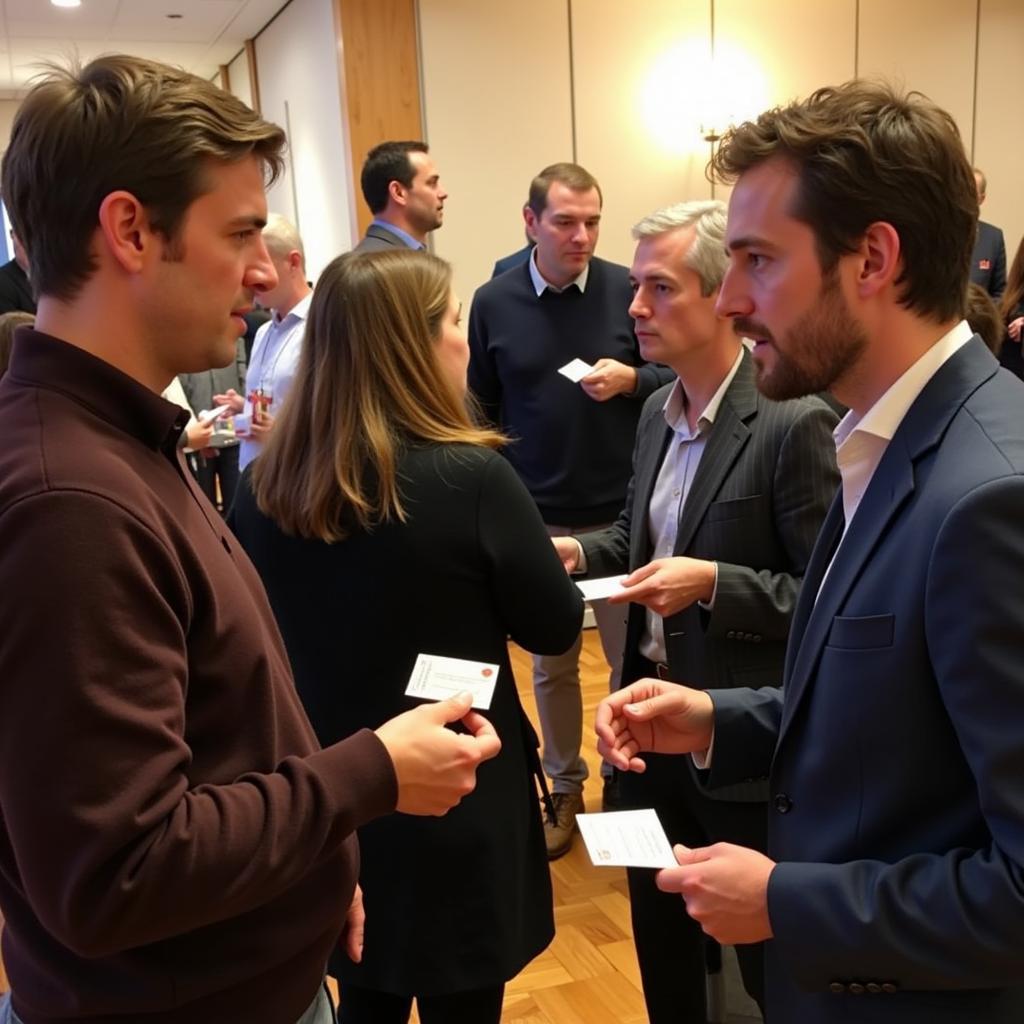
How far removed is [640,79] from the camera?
18.6ft

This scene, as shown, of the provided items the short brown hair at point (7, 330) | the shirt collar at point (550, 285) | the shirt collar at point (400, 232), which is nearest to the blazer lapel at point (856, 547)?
the short brown hair at point (7, 330)

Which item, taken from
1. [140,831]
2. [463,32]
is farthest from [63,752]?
[463,32]

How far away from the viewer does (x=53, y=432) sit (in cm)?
89

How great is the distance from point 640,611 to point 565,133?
4072 mm

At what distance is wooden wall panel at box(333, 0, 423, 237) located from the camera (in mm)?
5188

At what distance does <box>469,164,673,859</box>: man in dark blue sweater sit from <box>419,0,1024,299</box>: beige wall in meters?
1.88

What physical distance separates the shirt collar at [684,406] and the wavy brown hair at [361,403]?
544mm

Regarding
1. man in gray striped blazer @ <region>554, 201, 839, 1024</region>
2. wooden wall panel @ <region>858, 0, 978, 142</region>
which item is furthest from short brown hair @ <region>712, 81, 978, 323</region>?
wooden wall panel @ <region>858, 0, 978, 142</region>

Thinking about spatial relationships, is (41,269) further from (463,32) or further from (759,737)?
(463,32)

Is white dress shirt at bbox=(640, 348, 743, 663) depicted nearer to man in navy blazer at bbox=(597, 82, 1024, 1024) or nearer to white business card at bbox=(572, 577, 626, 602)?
white business card at bbox=(572, 577, 626, 602)

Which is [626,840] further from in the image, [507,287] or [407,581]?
[507,287]

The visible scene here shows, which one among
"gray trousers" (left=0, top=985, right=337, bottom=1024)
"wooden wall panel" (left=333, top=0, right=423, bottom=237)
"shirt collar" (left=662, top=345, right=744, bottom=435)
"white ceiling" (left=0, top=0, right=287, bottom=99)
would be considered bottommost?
"gray trousers" (left=0, top=985, right=337, bottom=1024)

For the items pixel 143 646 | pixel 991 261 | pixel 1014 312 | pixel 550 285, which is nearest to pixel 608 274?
pixel 550 285

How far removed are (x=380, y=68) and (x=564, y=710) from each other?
3638 mm
